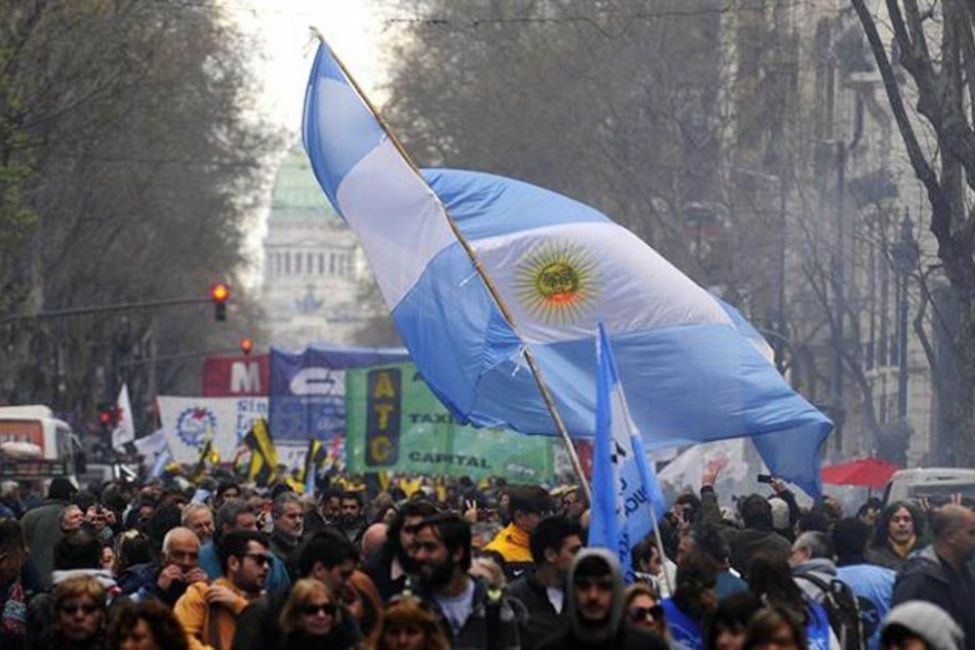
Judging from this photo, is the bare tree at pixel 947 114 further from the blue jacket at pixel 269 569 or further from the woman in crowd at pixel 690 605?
the woman in crowd at pixel 690 605

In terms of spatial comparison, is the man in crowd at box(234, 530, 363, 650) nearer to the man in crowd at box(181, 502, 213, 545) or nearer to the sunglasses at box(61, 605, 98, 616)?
the sunglasses at box(61, 605, 98, 616)

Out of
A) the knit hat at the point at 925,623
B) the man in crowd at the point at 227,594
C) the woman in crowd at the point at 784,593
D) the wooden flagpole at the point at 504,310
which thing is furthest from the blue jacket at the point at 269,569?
the knit hat at the point at 925,623

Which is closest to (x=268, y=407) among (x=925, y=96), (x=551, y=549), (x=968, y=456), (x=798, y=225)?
(x=798, y=225)

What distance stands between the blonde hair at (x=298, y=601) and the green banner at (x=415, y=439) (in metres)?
24.8

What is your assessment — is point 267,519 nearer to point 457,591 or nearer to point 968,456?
point 457,591

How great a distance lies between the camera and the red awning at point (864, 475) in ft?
104

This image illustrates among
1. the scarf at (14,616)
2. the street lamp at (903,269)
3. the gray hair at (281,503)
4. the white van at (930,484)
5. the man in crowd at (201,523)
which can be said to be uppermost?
the street lamp at (903,269)

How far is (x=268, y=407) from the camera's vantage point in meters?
47.1

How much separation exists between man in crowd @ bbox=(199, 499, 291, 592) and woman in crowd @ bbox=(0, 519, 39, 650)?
2.46ft

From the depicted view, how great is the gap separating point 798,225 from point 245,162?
61.7 ft

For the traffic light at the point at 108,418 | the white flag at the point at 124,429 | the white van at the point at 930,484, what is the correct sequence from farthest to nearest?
the traffic light at the point at 108,418
the white flag at the point at 124,429
the white van at the point at 930,484

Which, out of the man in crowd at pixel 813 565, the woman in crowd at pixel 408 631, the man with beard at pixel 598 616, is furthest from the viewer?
the man in crowd at pixel 813 565

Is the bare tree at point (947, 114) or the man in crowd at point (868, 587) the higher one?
the bare tree at point (947, 114)

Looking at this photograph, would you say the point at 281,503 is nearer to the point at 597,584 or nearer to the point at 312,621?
the point at 312,621
